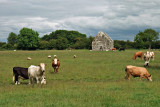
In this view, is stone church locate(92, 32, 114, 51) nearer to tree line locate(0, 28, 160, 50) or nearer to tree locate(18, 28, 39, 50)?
tree line locate(0, 28, 160, 50)

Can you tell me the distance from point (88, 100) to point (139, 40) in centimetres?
10493

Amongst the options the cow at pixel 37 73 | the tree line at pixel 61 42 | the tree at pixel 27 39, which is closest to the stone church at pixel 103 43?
the tree line at pixel 61 42

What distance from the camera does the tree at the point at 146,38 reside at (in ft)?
356

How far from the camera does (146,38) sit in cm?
11394

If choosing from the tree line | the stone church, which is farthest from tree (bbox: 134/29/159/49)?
the stone church

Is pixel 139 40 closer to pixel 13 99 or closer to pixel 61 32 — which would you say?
pixel 61 32

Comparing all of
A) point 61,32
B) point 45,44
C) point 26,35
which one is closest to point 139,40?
point 45,44

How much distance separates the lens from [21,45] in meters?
96.8

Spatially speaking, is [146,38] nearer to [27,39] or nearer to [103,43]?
[103,43]

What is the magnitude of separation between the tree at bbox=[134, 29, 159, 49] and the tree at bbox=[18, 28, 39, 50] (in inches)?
1969

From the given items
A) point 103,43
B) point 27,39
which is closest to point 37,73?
point 103,43

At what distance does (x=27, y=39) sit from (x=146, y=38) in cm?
6076

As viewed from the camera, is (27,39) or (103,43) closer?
(103,43)

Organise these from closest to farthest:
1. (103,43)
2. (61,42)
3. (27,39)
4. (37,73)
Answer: (37,73) < (103,43) < (27,39) < (61,42)
